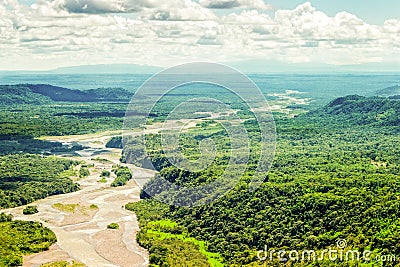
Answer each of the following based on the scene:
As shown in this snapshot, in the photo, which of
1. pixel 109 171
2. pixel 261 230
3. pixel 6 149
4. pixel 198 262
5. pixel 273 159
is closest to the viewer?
pixel 198 262

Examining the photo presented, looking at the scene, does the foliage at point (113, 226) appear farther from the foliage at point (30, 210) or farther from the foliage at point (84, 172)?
the foliage at point (84, 172)

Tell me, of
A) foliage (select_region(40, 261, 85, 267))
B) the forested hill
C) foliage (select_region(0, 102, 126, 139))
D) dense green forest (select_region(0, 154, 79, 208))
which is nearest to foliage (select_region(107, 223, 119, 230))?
foliage (select_region(40, 261, 85, 267))

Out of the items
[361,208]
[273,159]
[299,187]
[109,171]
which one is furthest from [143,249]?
[109,171]

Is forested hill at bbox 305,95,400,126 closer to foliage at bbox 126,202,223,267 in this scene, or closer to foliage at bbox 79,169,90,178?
foliage at bbox 79,169,90,178

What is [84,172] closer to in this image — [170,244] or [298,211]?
[170,244]

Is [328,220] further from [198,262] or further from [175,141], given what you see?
[175,141]

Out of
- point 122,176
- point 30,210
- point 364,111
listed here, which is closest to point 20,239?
point 30,210
